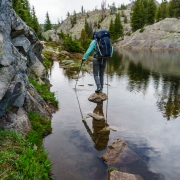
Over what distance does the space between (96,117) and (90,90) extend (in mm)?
4396

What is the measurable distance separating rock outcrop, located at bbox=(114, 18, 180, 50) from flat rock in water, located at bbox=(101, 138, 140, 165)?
78.3 m

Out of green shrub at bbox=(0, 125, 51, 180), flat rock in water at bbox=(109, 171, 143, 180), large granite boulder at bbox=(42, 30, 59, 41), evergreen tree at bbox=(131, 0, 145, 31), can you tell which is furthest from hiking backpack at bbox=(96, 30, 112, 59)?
evergreen tree at bbox=(131, 0, 145, 31)

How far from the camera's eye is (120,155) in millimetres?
5145

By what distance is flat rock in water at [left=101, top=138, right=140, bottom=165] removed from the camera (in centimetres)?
494

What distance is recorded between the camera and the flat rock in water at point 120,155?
494 centimetres

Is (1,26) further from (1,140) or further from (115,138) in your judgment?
(115,138)

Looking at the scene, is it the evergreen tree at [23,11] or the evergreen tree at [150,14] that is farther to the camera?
the evergreen tree at [150,14]

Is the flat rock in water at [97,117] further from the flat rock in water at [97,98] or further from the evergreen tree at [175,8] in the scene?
the evergreen tree at [175,8]

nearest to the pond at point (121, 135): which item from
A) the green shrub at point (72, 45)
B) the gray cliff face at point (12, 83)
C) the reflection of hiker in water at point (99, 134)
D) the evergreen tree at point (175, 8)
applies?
the reflection of hiker in water at point (99, 134)

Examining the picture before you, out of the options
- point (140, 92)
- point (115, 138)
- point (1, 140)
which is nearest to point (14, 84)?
point (1, 140)

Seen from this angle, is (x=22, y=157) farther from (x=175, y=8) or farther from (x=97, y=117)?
(x=175, y=8)

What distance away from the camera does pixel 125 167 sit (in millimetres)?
4781

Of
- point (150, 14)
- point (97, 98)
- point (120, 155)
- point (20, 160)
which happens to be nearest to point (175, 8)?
point (150, 14)

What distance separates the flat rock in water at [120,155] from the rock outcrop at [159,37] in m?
78.3
